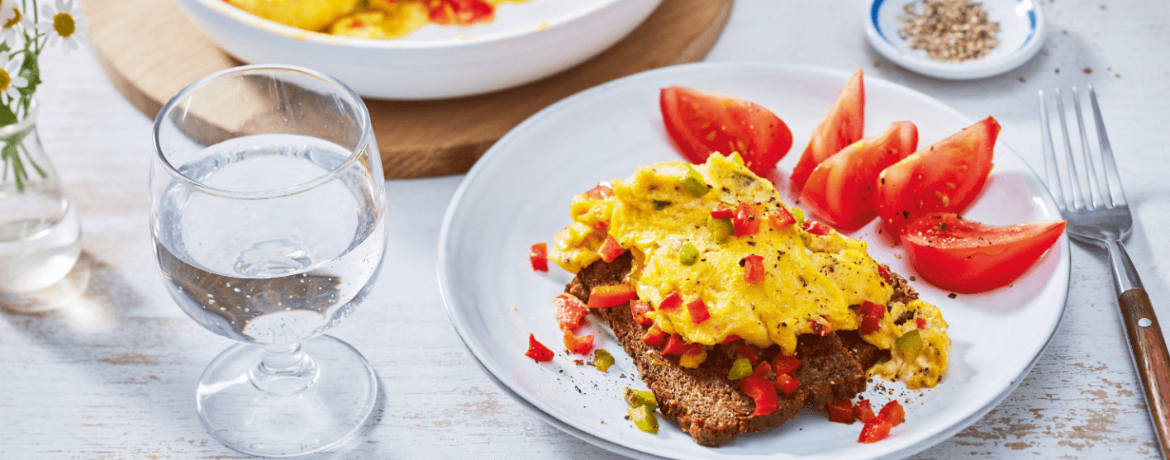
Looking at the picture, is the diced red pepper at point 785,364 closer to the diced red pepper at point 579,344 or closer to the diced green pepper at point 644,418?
the diced green pepper at point 644,418

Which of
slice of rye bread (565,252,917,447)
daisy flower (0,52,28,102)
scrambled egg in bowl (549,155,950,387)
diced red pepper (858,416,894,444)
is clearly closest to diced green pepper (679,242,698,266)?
scrambled egg in bowl (549,155,950,387)

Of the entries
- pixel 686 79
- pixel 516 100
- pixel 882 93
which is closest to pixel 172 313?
pixel 516 100

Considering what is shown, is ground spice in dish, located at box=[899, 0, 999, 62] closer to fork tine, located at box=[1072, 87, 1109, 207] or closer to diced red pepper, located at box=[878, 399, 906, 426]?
fork tine, located at box=[1072, 87, 1109, 207]

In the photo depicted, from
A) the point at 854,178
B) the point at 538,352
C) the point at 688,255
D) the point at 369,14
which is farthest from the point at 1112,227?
the point at 369,14

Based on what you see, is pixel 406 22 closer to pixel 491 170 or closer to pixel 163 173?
pixel 491 170

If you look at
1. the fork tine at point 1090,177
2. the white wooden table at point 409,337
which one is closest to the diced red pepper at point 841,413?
the white wooden table at point 409,337

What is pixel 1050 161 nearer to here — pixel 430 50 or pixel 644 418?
pixel 644 418
